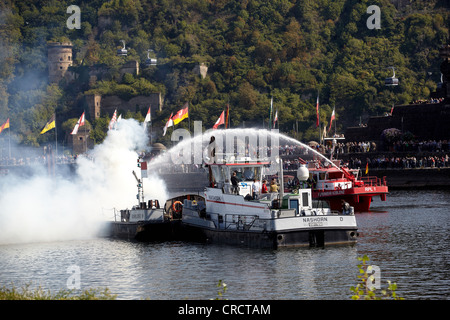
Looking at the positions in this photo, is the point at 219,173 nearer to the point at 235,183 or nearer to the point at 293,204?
the point at 235,183

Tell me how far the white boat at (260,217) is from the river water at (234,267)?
28.0 inches

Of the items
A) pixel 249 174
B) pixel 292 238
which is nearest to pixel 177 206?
pixel 249 174

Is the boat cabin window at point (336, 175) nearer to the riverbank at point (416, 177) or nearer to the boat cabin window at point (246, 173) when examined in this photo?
the riverbank at point (416, 177)

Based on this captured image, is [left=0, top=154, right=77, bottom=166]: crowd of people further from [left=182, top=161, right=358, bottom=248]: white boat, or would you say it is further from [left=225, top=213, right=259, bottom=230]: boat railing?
[left=225, top=213, right=259, bottom=230]: boat railing

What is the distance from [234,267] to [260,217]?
5348 millimetres

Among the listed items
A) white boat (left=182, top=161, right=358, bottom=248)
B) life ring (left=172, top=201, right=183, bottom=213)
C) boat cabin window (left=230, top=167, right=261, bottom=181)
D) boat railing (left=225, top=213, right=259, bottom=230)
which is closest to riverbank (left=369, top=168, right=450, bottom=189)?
life ring (left=172, top=201, right=183, bottom=213)

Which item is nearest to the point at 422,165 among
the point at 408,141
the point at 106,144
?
the point at 408,141

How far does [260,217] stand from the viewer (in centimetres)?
5109

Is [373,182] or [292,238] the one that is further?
[373,182]

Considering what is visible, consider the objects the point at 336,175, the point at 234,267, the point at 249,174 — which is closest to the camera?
the point at 234,267

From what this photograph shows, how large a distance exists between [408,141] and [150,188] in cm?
4304

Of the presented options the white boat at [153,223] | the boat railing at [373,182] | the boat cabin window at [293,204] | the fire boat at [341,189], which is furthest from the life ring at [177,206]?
the boat railing at [373,182]
